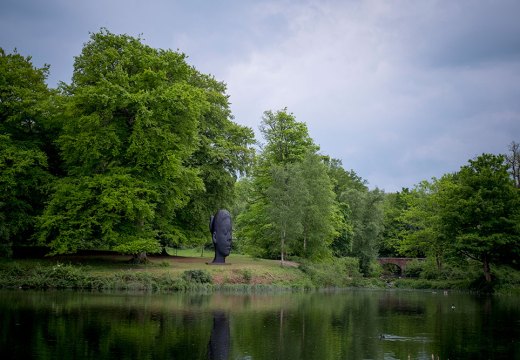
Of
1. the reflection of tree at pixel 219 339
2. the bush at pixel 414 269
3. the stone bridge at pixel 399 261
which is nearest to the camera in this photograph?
the reflection of tree at pixel 219 339

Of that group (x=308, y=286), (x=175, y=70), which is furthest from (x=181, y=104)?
(x=308, y=286)

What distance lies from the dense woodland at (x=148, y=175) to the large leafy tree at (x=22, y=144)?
0.09 meters

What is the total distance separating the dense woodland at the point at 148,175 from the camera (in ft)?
117

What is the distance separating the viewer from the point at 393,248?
8062cm

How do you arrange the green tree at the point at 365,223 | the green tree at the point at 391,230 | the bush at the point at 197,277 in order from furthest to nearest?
the green tree at the point at 391,230 < the green tree at the point at 365,223 < the bush at the point at 197,277

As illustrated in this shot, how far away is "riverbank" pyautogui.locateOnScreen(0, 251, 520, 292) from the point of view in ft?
110

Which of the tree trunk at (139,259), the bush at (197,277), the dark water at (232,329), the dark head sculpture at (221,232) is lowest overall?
the dark water at (232,329)

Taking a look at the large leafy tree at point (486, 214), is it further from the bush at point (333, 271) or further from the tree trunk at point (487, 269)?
the bush at point (333, 271)

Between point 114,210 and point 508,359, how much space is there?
2676cm

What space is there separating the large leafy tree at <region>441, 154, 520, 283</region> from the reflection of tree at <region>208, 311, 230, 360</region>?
102ft

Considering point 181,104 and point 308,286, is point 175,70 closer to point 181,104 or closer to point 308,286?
point 181,104

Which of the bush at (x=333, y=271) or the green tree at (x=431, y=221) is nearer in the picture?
the bush at (x=333, y=271)

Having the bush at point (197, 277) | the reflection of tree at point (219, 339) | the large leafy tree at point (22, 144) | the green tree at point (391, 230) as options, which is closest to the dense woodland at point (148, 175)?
the large leafy tree at point (22, 144)

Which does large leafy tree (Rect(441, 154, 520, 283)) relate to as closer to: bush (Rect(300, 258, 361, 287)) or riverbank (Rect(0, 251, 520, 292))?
riverbank (Rect(0, 251, 520, 292))
